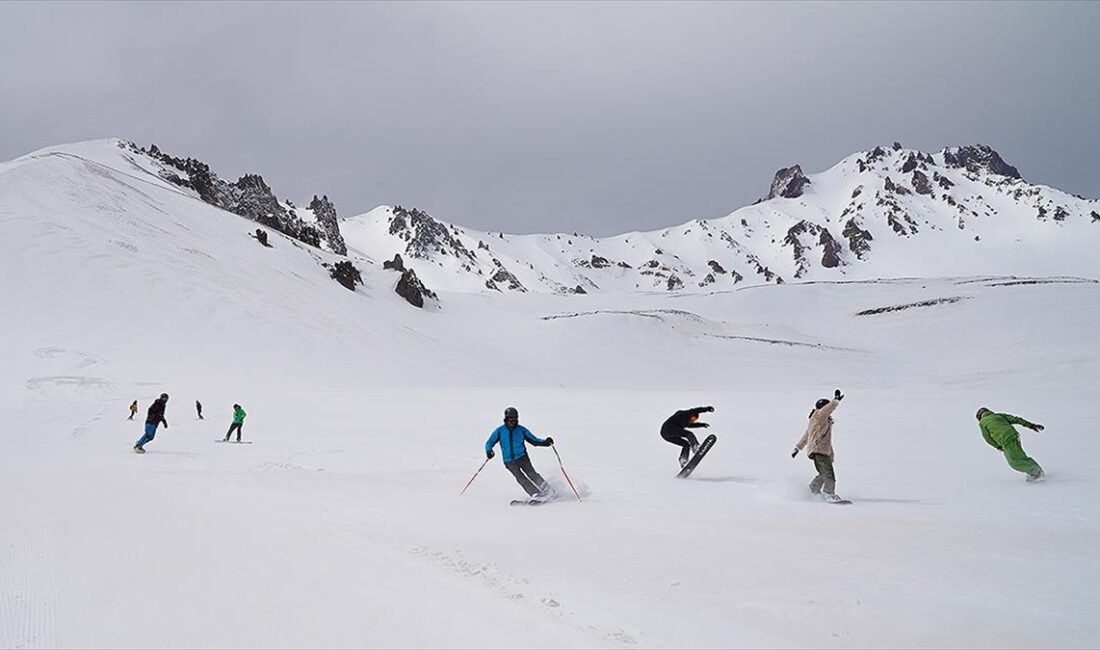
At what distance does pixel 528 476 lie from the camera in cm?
977

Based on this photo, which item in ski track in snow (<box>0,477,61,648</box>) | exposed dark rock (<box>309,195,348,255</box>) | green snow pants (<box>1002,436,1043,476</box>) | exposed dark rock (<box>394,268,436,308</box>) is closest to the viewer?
ski track in snow (<box>0,477,61,648</box>)

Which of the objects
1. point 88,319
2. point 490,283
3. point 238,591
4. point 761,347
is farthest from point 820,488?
point 490,283

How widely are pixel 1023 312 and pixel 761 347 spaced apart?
23554 mm

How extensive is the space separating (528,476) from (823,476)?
473cm

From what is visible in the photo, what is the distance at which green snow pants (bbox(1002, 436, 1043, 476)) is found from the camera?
9.62 metres

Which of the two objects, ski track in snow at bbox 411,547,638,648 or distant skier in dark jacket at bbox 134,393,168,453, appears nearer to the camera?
ski track in snow at bbox 411,547,638,648

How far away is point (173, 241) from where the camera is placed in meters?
50.3

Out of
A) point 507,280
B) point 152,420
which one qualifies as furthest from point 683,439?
point 507,280

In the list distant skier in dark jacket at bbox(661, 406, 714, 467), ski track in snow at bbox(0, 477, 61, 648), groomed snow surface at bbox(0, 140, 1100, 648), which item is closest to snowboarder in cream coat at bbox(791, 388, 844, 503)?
groomed snow surface at bbox(0, 140, 1100, 648)

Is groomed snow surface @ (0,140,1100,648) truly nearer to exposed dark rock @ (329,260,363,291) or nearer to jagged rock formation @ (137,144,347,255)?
exposed dark rock @ (329,260,363,291)

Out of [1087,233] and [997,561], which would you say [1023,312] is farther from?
[1087,233]

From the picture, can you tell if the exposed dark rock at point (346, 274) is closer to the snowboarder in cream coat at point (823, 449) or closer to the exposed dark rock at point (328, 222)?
the exposed dark rock at point (328, 222)

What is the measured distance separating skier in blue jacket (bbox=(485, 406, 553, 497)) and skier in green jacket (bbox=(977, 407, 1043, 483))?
740 cm

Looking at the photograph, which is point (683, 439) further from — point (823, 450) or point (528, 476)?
point (528, 476)
